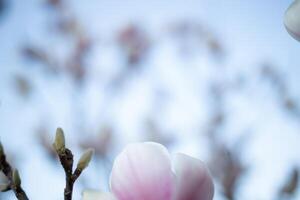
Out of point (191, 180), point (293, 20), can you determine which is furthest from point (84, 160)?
point (293, 20)

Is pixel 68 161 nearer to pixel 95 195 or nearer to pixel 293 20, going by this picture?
pixel 95 195

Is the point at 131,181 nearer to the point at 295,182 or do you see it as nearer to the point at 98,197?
the point at 98,197

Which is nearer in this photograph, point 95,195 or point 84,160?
point 95,195

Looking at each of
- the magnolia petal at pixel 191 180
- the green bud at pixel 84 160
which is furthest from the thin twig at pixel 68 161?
the magnolia petal at pixel 191 180

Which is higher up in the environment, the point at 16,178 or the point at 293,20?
the point at 293,20

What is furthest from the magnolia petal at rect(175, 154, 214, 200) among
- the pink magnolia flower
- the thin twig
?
the thin twig

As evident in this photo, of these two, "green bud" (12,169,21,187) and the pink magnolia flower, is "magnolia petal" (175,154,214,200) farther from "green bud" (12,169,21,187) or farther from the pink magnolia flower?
"green bud" (12,169,21,187)

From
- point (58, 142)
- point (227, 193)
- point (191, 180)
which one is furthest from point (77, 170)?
point (227, 193)
